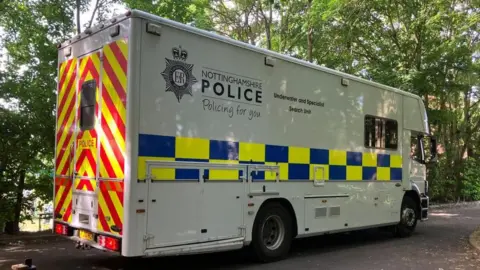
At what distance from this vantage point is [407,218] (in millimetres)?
10133

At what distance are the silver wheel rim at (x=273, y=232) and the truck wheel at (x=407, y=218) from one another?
3919mm

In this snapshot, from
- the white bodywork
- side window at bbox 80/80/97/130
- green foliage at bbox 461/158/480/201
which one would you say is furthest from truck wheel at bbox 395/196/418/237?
green foliage at bbox 461/158/480/201

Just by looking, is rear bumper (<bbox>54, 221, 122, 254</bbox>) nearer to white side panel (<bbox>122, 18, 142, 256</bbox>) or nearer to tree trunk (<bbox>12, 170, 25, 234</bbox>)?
white side panel (<bbox>122, 18, 142, 256</bbox>)

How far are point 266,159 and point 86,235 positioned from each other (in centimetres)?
280

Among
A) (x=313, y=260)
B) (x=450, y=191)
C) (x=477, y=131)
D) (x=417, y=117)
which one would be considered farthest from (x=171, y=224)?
(x=477, y=131)

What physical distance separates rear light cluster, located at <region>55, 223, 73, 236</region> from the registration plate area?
0.29m

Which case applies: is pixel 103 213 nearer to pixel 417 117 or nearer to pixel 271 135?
pixel 271 135

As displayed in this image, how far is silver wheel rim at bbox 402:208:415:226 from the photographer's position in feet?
33.0

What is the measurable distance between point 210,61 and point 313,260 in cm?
367

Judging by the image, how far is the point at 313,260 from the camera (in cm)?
746

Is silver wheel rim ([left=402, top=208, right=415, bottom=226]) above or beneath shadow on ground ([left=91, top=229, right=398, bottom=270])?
above

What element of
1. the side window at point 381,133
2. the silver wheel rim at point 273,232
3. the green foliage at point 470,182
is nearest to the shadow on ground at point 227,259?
the silver wheel rim at point 273,232

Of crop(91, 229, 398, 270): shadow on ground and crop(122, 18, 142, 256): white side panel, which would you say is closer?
crop(122, 18, 142, 256): white side panel

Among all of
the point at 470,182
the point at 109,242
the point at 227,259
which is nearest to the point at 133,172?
the point at 109,242
